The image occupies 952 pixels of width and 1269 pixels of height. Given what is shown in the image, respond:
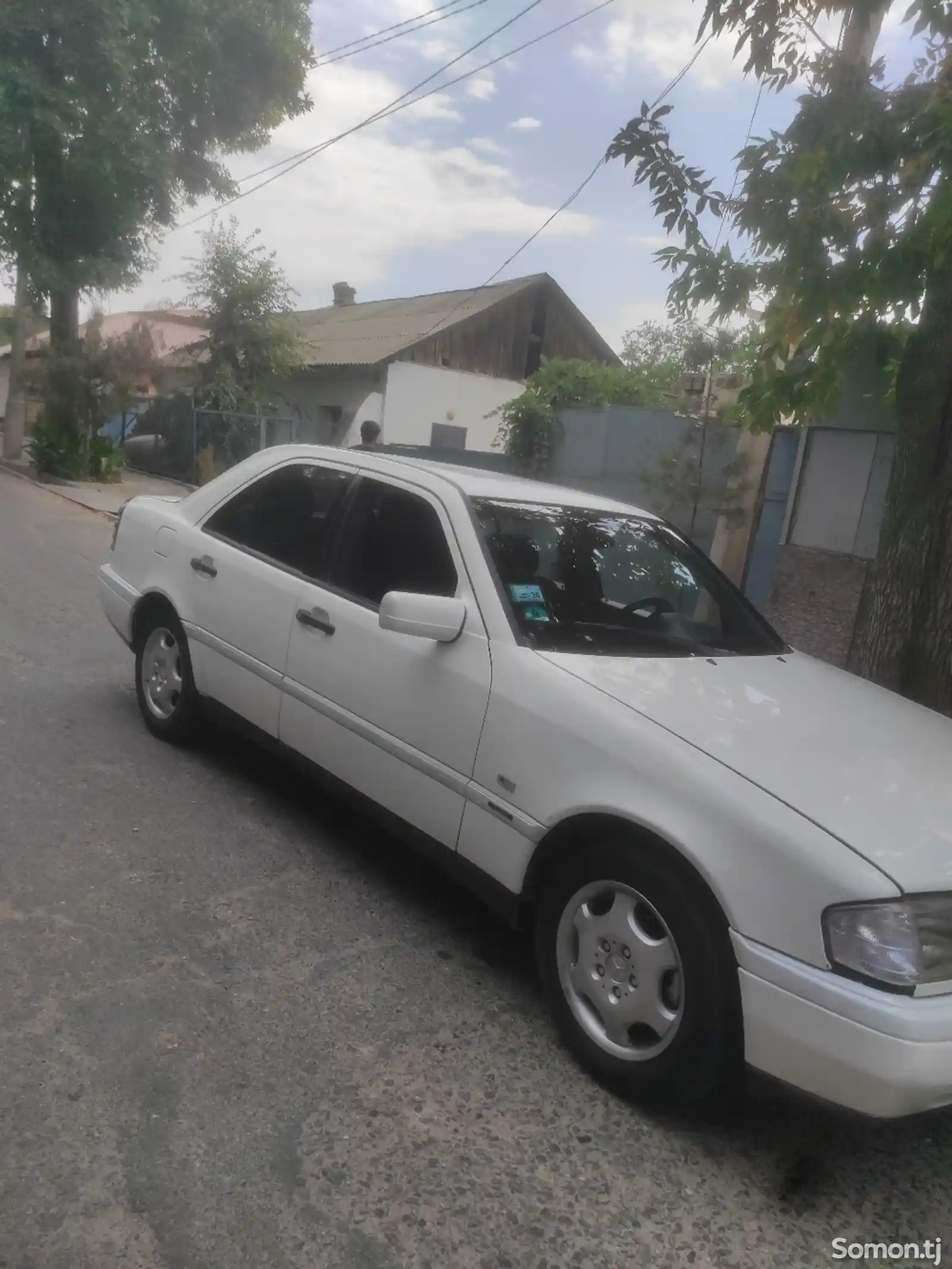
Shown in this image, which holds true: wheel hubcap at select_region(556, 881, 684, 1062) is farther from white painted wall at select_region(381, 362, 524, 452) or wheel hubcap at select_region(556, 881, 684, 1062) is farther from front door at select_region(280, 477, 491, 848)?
white painted wall at select_region(381, 362, 524, 452)

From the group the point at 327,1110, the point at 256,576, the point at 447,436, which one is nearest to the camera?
the point at 327,1110

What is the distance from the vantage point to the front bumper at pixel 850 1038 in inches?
86.0

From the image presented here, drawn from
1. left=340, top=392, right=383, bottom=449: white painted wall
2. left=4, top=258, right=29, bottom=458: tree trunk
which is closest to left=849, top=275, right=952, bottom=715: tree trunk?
left=340, top=392, right=383, bottom=449: white painted wall

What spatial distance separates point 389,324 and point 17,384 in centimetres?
899

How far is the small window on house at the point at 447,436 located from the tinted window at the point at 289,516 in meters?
18.7

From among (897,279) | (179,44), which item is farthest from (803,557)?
Answer: (179,44)

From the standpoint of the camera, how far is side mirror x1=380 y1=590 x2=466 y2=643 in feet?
10.4

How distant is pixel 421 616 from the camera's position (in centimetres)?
318

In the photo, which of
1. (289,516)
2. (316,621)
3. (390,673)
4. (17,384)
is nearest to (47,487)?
(17,384)

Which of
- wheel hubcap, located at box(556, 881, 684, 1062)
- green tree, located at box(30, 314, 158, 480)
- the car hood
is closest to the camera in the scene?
the car hood

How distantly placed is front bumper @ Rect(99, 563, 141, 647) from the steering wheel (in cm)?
257

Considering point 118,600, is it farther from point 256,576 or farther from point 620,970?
point 620,970

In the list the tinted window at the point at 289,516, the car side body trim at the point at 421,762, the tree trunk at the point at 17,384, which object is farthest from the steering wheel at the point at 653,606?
the tree trunk at the point at 17,384

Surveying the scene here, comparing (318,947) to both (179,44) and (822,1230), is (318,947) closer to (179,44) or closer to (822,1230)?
(822,1230)
